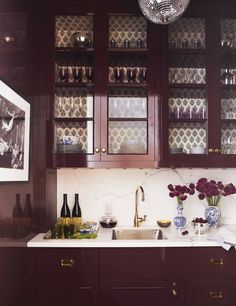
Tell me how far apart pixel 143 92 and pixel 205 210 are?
3.56 ft

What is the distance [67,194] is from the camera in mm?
2744

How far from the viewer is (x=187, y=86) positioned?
8.19 ft

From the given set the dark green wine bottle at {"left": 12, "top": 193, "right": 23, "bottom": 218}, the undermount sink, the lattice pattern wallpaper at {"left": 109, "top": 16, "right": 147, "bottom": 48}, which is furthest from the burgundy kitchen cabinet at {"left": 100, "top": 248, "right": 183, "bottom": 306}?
the lattice pattern wallpaper at {"left": 109, "top": 16, "right": 147, "bottom": 48}

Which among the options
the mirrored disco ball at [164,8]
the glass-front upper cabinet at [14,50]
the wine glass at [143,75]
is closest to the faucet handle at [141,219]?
the wine glass at [143,75]

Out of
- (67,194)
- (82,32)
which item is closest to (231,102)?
(82,32)

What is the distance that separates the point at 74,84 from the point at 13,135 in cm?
80

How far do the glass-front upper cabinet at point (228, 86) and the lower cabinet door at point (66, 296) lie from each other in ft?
4.70

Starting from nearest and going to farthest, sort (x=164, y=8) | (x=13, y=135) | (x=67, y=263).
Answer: (x=164, y=8), (x=13, y=135), (x=67, y=263)

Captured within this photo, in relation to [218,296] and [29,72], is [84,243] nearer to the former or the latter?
[218,296]

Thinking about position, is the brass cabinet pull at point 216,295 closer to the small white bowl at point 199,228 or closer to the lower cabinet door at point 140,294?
the lower cabinet door at point 140,294

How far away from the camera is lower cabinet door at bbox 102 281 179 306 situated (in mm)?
2119

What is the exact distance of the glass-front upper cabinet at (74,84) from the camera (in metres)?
2.45

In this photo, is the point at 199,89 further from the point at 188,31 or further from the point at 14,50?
the point at 14,50

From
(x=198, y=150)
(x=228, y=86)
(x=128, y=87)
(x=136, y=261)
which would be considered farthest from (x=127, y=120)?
(x=136, y=261)
